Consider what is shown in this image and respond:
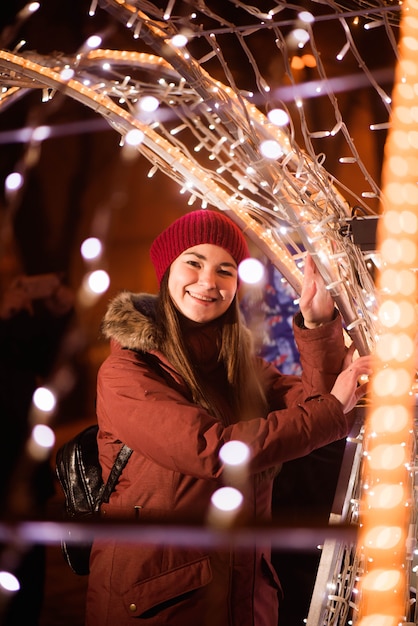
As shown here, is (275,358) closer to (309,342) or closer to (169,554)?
(309,342)

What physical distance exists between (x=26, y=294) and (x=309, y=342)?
1.72 meters

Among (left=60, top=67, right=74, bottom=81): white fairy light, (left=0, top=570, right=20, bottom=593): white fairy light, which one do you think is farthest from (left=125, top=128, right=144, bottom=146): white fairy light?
(left=0, top=570, right=20, bottom=593): white fairy light

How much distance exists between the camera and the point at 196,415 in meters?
1.23

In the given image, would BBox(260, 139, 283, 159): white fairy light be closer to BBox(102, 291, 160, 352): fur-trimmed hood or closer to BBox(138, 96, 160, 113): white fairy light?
BBox(138, 96, 160, 113): white fairy light

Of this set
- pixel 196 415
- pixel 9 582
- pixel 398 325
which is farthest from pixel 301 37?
pixel 9 582

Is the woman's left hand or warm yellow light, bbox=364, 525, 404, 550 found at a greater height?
the woman's left hand

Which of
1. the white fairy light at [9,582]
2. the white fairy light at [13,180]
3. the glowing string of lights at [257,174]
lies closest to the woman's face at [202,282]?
the glowing string of lights at [257,174]

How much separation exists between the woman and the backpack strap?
0.01 m

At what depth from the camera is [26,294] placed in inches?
111

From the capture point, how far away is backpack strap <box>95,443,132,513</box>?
53.8 inches

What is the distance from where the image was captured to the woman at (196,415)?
1.25 metres

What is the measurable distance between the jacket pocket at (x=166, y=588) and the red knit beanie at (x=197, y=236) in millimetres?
647

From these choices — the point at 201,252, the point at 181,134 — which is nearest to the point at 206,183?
the point at 201,252

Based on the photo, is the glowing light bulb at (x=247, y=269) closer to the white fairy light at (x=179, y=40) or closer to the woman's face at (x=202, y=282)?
the woman's face at (x=202, y=282)
